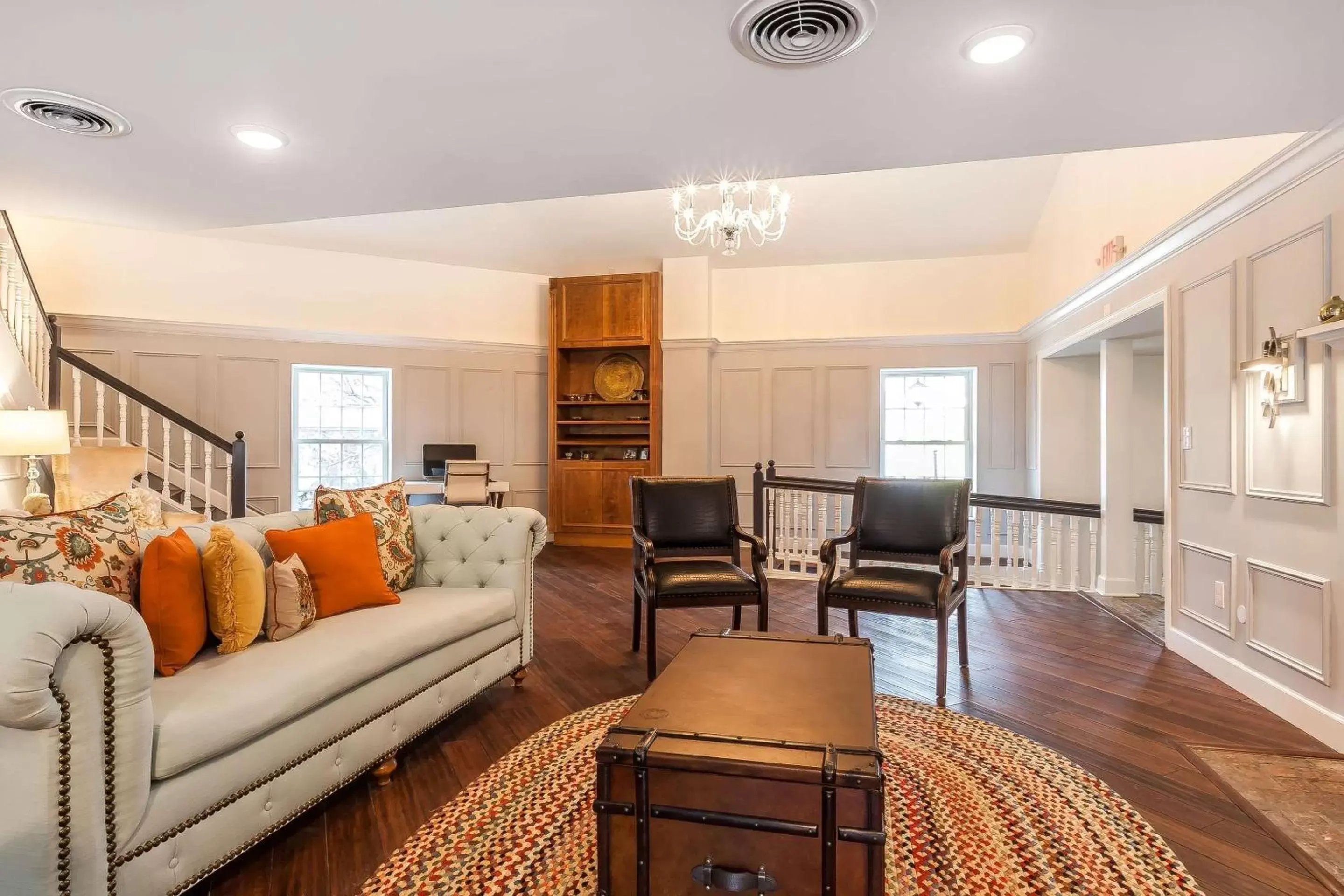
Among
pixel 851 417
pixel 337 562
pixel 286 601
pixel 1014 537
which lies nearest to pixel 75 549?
pixel 286 601

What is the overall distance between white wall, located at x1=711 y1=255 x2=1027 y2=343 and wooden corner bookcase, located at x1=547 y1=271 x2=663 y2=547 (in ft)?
2.95

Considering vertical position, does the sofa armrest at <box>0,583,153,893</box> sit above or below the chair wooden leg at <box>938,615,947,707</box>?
above

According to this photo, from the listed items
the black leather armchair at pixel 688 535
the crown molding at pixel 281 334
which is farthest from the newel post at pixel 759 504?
the crown molding at pixel 281 334

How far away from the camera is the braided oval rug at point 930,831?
173cm

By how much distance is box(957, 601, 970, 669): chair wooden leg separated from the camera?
3340 mm

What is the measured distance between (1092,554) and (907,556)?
229cm

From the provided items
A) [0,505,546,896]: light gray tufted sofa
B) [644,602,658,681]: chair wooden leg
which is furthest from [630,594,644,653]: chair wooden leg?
[0,505,546,896]: light gray tufted sofa

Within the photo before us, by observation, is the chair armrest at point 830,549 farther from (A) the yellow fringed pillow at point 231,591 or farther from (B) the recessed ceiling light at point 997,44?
(A) the yellow fringed pillow at point 231,591

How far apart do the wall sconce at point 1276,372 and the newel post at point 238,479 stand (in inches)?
265

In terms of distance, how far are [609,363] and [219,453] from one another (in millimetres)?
4048

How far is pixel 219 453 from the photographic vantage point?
639cm

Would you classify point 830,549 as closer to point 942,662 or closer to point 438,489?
point 942,662

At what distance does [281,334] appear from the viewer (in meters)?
6.70

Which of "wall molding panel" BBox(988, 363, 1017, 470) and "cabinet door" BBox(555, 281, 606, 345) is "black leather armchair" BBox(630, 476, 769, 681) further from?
"wall molding panel" BBox(988, 363, 1017, 470)
